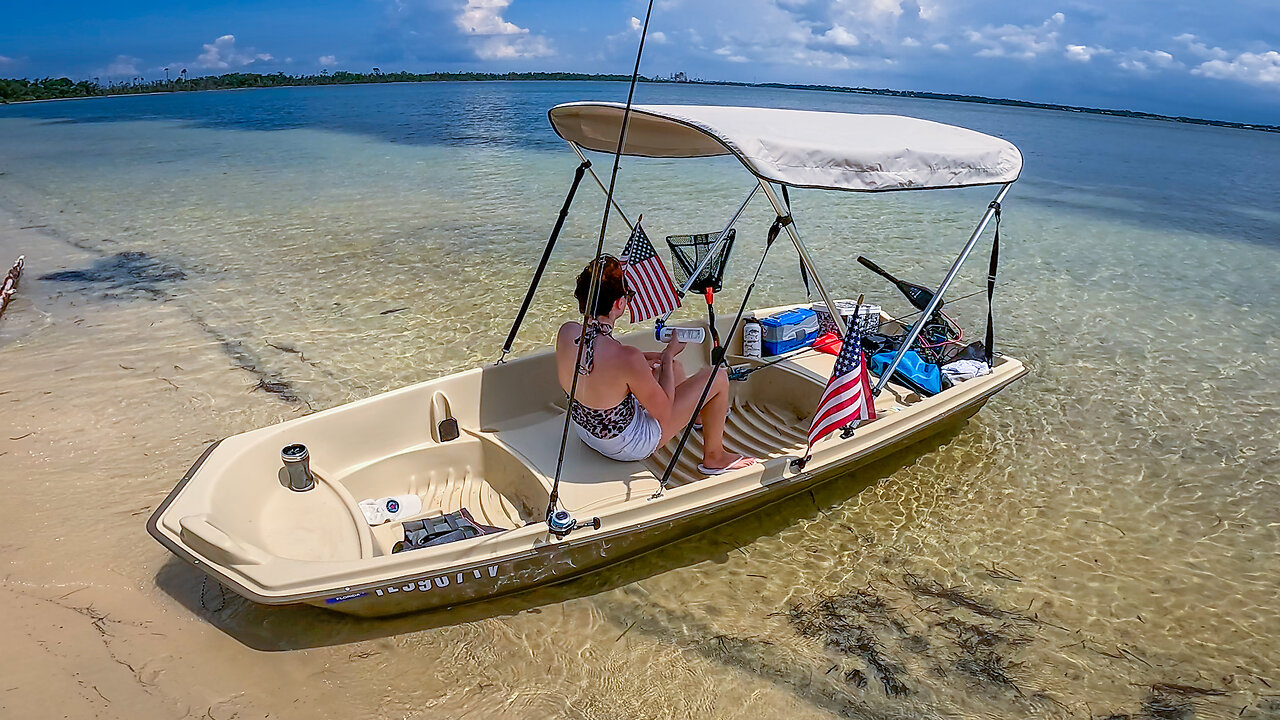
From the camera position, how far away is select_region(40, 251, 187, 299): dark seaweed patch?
10.2 metres

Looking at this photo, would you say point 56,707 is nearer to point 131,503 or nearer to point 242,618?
point 242,618

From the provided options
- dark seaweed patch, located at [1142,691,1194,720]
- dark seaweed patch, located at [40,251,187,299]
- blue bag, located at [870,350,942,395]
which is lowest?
dark seaweed patch, located at [1142,691,1194,720]

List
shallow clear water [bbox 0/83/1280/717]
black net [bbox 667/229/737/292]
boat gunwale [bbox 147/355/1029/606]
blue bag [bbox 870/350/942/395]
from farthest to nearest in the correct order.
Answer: black net [bbox 667/229/737/292] → blue bag [bbox 870/350/942/395] → shallow clear water [bbox 0/83/1280/717] → boat gunwale [bbox 147/355/1029/606]

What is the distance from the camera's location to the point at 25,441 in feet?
19.9

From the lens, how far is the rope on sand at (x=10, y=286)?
927 cm

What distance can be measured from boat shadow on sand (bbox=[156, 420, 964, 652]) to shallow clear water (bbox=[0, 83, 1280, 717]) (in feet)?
0.06

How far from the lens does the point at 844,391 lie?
14.8 feet

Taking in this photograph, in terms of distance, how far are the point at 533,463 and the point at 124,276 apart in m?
9.24

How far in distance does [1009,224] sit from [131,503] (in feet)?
52.6

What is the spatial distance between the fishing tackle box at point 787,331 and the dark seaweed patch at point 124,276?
8102 mm

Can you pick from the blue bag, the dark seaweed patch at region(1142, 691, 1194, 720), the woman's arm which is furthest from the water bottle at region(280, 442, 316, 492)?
the dark seaweed patch at region(1142, 691, 1194, 720)

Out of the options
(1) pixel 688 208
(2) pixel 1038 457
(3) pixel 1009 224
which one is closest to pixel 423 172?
(1) pixel 688 208

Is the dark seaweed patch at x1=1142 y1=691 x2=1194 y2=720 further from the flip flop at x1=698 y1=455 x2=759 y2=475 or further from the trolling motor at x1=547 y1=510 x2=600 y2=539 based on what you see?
the trolling motor at x1=547 y1=510 x2=600 y2=539

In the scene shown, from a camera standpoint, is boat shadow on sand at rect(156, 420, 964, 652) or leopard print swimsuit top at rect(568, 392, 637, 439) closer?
boat shadow on sand at rect(156, 420, 964, 652)
